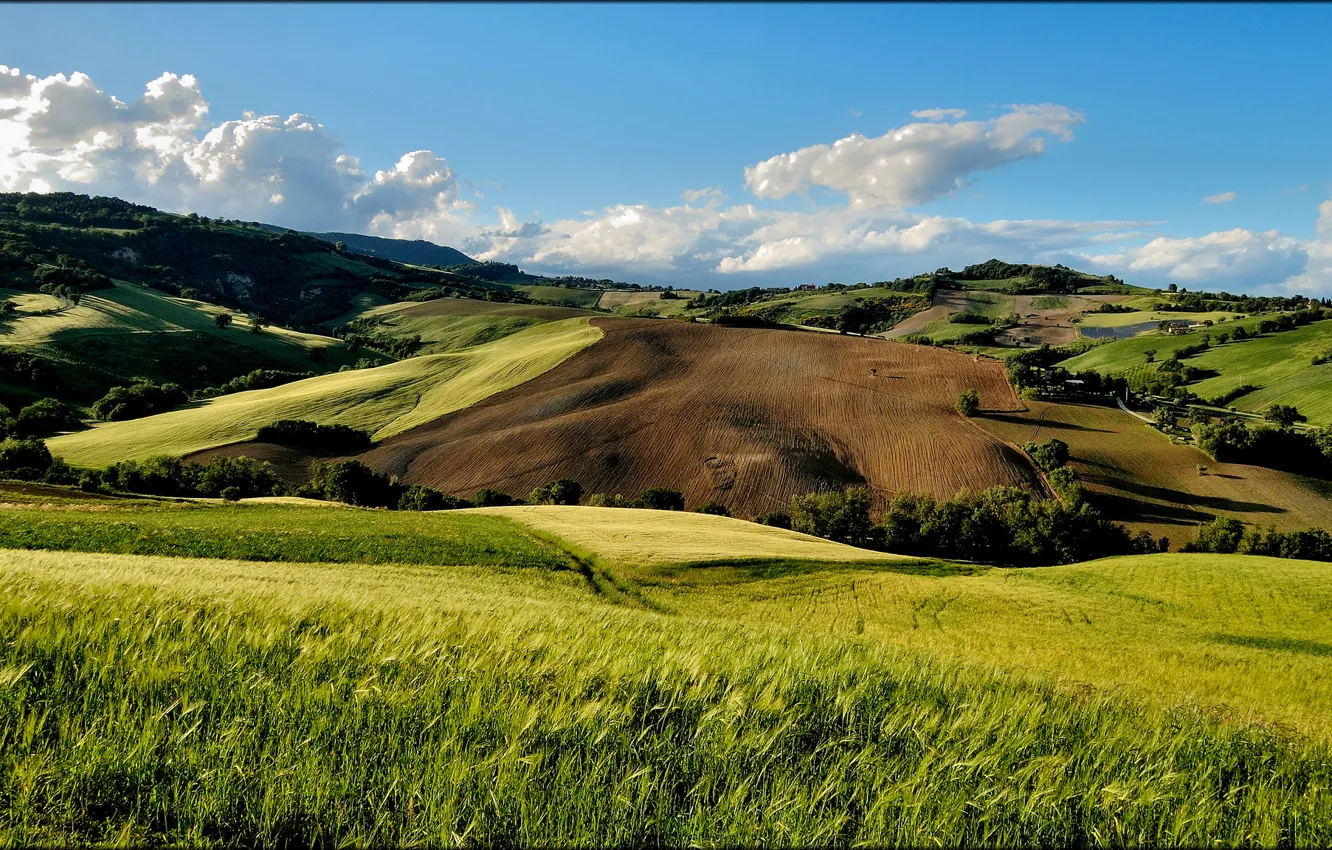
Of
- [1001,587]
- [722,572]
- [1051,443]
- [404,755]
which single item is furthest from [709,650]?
[1051,443]

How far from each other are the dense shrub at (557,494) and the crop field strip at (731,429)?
3.79 meters

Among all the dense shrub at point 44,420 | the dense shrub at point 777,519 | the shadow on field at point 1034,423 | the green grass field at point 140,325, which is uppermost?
the green grass field at point 140,325

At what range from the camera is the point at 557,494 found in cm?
7712

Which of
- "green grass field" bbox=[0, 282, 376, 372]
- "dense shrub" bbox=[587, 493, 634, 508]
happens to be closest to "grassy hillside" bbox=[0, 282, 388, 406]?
"green grass field" bbox=[0, 282, 376, 372]

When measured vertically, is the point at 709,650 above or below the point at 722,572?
above

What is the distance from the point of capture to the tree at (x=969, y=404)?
102 metres

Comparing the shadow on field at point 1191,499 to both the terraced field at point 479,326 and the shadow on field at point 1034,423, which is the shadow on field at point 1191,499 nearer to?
the shadow on field at point 1034,423

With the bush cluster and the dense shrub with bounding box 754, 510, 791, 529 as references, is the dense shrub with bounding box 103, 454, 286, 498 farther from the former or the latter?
the bush cluster

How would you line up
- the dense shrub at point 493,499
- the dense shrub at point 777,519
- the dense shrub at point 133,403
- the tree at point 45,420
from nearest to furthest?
1. the dense shrub at point 777,519
2. the dense shrub at point 493,499
3. the tree at point 45,420
4. the dense shrub at point 133,403

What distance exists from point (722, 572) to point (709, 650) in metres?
23.3

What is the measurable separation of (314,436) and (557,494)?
141ft

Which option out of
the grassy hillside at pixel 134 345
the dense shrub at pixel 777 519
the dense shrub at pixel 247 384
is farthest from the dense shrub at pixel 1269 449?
the grassy hillside at pixel 134 345

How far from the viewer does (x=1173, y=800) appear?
465 cm

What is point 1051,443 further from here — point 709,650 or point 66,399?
point 66,399
